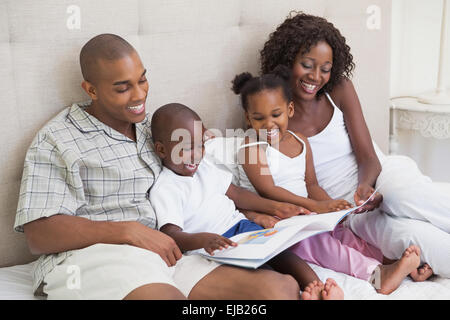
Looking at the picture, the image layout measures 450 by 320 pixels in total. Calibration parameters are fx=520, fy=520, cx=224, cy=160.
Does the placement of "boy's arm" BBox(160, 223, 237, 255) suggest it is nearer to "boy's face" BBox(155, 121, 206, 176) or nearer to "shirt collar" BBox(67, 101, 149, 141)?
"boy's face" BBox(155, 121, 206, 176)

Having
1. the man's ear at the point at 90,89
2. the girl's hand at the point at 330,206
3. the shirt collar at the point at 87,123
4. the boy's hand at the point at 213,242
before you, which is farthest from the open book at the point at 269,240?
the man's ear at the point at 90,89

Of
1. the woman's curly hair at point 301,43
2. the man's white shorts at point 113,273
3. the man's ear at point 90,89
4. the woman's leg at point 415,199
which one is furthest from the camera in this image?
the woman's curly hair at point 301,43

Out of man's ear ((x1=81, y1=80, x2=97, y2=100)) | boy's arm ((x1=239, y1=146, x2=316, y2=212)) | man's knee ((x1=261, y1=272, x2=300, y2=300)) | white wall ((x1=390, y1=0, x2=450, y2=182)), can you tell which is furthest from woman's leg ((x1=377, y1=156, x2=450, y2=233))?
white wall ((x1=390, y1=0, x2=450, y2=182))

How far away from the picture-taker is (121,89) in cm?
130

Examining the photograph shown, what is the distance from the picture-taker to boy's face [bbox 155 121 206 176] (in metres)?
1.34

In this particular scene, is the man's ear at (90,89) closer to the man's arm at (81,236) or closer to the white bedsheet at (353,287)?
the man's arm at (81,236)

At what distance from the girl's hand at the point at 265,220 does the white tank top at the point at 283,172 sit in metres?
0.11

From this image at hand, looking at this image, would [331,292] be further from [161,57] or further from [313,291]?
[161,57]

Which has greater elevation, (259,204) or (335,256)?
(259,204)

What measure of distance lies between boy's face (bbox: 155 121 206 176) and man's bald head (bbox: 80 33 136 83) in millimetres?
239

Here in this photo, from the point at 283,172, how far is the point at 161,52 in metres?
0.51

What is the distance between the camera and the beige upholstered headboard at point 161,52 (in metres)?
1.34

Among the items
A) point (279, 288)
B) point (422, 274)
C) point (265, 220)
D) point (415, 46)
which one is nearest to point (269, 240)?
point (279, 288)
